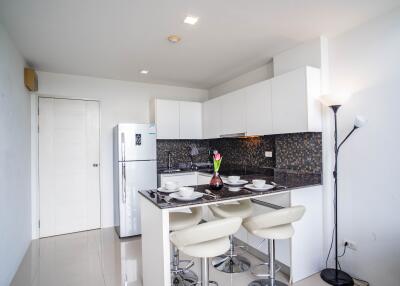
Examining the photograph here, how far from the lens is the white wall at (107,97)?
3682 millimetres

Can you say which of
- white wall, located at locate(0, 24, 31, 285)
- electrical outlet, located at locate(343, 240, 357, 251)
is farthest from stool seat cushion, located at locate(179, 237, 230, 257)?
white wall, located at locate(0, 24, 31, 285)

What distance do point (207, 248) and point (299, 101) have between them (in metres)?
1.80

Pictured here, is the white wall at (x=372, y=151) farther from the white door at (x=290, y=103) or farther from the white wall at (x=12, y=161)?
the white wall at (x=12, y=161)

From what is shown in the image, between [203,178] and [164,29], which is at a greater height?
[164,29]

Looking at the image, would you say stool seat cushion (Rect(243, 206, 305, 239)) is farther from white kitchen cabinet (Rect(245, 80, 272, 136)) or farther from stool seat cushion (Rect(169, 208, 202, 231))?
white kitchen cabinet (Rect(245, 80, 272, 136))

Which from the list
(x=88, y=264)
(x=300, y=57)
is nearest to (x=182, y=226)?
(x=88, y=264)

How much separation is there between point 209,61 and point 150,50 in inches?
34.0

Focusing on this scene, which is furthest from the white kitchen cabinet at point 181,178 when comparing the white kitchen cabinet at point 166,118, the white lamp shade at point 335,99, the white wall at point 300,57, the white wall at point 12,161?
the white lamp shade at point 335,99

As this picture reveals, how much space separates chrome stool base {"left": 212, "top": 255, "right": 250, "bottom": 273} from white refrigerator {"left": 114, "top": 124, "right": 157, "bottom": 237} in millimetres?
1504

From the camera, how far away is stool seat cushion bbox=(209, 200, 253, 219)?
233 cm

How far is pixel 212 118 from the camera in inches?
162

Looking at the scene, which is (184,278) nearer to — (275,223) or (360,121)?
(275,223)

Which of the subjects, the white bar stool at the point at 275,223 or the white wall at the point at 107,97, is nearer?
the white bar stool at the point at 275,223

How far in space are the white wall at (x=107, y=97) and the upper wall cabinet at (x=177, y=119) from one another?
1.22ft
